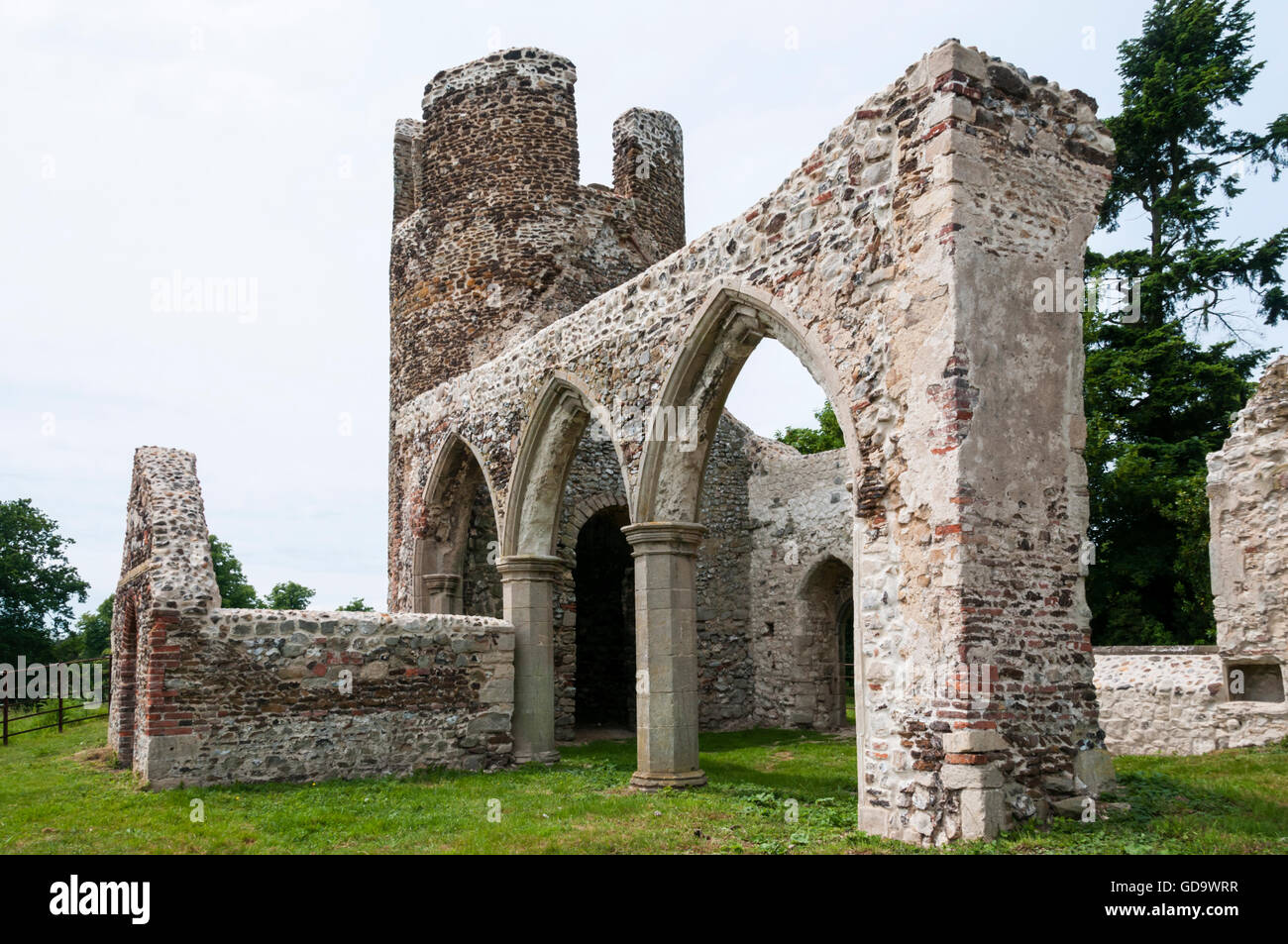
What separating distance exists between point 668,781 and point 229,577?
34.8 metres

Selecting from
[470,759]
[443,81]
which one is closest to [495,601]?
[470,759]

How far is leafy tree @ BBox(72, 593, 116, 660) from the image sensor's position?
39.0 metres

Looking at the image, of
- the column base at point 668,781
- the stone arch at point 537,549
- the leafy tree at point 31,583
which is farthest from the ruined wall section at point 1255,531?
the leafy tree at point 31,583

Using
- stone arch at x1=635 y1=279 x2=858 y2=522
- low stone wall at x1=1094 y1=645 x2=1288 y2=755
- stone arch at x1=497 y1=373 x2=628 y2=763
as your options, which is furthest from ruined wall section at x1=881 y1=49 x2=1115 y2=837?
stone arch at x1=497 y1=373 x2=628 y2=763

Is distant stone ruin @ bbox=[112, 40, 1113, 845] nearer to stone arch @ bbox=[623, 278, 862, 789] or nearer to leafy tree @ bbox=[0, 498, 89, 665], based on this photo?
stone arch @ bbox=[623, 278, 862, 789]

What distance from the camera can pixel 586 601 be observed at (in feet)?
59.9

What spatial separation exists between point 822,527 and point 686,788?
673cm

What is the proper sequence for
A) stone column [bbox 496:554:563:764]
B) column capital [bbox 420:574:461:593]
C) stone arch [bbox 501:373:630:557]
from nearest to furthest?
stone column [bbox 496:554:563:764] < stone arch [bbox 501:373:630:557] < column capital [bbox 420:574:461:593]

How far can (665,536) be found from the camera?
1016 cm

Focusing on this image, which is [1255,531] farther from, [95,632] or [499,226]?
[95,632]

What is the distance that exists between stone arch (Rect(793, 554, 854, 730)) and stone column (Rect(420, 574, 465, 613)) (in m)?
5.04

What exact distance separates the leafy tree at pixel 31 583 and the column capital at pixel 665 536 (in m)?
25.4

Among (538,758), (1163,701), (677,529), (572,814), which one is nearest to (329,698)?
(538,758)
